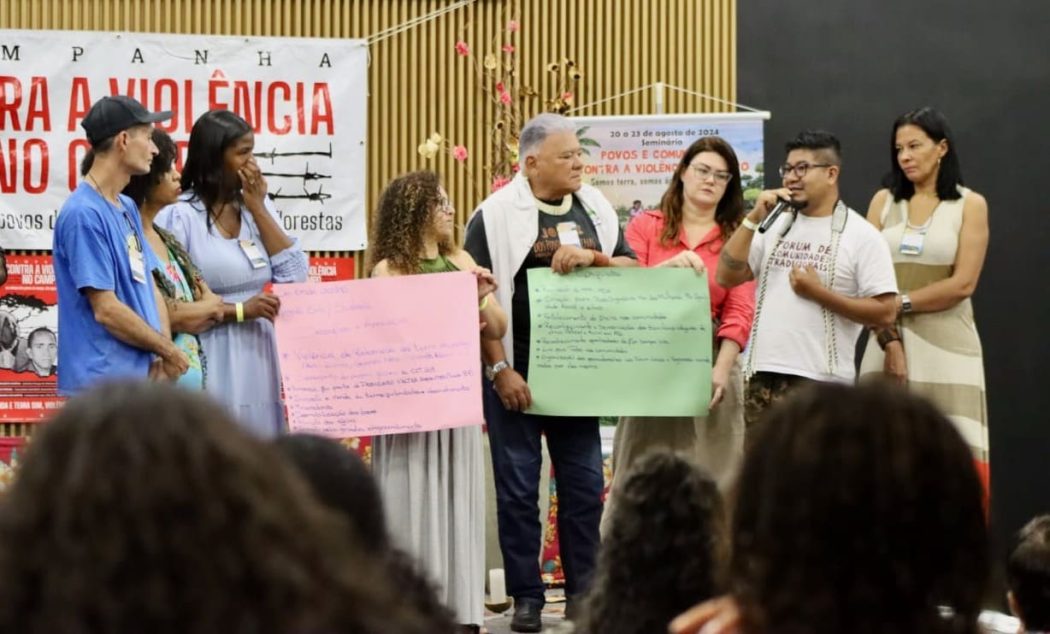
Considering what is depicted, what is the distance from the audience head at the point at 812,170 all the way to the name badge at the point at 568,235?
672mm

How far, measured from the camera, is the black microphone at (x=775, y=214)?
433cm

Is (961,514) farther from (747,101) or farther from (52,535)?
(747,101)

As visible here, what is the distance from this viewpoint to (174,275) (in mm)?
3996

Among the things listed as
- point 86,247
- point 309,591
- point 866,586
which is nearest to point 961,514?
point 866,586

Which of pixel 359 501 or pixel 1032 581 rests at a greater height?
pixel 359 501

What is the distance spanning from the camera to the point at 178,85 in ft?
22.2

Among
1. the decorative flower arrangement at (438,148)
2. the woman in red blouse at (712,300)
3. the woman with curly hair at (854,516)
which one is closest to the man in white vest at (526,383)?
the woman in red blouse at (712,300)

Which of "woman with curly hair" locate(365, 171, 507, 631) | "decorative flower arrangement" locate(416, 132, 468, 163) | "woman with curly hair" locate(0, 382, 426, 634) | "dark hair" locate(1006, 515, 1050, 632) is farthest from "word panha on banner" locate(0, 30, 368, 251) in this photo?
"woman with curly hair" locate(0, 382, 426, 634)

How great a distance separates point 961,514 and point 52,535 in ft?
2.63

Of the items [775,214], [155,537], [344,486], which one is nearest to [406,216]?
[775,214]

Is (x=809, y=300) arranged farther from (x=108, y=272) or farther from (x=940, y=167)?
(x=108, y=272)

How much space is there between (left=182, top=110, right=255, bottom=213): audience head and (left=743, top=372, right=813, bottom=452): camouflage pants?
5.54ft

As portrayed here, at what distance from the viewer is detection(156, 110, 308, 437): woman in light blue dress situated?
13.4 feet

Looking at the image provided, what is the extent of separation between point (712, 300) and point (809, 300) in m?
0.39
